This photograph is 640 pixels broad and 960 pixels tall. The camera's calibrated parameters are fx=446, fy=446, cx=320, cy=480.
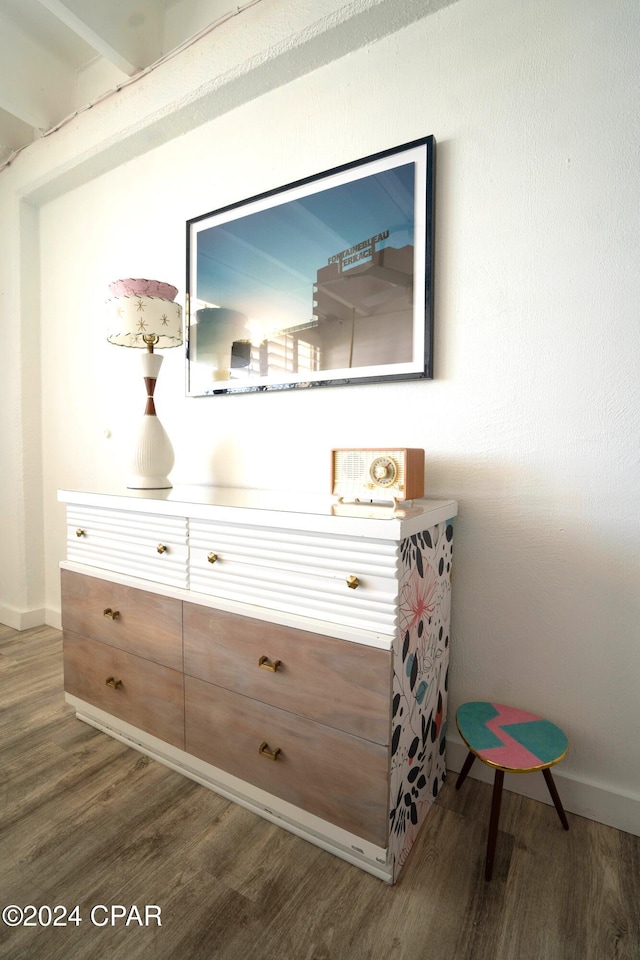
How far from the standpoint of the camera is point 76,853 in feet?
3.83

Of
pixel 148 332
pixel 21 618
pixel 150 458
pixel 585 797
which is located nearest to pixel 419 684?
pixel 585 797

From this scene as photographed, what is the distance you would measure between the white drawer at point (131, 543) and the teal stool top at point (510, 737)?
3.07ft

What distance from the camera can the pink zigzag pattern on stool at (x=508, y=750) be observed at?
1.10m

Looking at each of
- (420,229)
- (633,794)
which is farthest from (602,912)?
(420,229)

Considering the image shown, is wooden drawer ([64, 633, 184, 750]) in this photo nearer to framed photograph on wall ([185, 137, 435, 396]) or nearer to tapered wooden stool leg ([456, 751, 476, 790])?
tapered wooden stool leg ([456, 751, 476, 790])

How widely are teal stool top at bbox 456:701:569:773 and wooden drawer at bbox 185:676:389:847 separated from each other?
0.30 m

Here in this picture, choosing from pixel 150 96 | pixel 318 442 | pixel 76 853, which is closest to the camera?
pixel 76 853

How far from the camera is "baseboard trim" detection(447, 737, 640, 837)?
1241 millimetres

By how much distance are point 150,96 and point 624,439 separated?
2345 mm

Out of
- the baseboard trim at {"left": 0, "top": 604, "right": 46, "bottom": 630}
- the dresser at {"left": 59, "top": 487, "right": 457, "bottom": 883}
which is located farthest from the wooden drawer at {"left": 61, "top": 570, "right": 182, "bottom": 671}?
the baseboard trim at {"left": 0, "top": 604, "right": 46, "bottom": 630}

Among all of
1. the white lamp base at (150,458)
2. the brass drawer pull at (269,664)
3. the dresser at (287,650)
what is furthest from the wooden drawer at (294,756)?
the white lamp base at (150,458)

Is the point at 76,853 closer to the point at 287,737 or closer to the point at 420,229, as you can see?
the point at 287,737

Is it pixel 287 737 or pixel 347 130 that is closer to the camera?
pixel 287 737

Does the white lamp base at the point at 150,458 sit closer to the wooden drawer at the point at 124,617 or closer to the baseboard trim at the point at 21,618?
the wooden drawer at the point at 124,617
